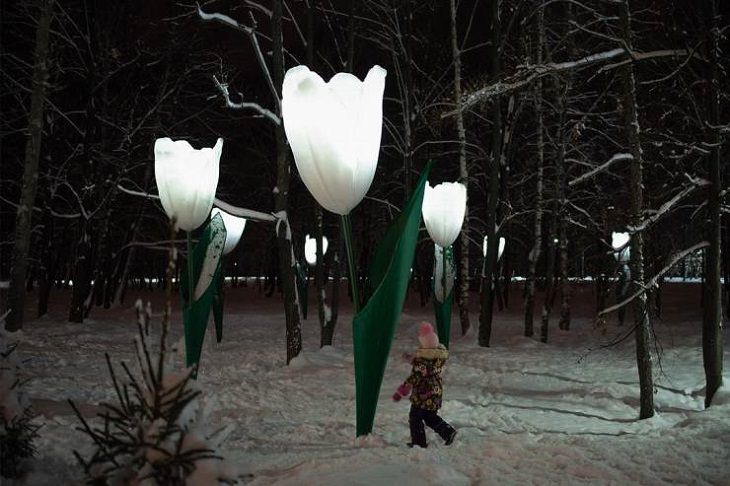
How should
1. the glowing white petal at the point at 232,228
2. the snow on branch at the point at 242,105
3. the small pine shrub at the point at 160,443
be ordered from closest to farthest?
the small pine shrub at the point at 160,443 < the snow on branch at the point at 242,105 < the glowing white petal at the point at 232,228

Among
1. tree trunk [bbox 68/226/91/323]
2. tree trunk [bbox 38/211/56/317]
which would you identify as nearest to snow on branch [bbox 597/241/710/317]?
tree trunk [bbox 68/226/91/323]

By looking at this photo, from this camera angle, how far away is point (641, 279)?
7.98 meters

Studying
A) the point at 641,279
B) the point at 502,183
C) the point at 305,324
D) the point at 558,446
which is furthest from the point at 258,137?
the point at 558,446

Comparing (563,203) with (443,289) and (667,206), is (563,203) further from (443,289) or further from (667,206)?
(667,206)

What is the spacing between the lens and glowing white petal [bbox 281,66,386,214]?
5996mm

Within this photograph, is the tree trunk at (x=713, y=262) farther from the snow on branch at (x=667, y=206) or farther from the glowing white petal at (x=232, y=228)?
the glowing white petal at (x=232, y=228)

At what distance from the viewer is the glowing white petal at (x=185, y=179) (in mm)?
8938

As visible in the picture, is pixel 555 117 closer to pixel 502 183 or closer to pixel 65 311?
pixel 502 183

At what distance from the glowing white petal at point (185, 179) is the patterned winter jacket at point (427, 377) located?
4369 millimetres

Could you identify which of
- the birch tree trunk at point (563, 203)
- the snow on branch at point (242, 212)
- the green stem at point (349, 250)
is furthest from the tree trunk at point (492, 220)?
the green stem at point (349, 250)

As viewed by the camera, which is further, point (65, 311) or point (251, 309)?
point (251, 309)

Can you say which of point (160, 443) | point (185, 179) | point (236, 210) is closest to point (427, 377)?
point (160, 443)

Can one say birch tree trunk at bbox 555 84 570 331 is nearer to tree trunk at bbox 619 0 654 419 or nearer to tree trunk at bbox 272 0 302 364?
tree trunk at bbox 619 0 654 419

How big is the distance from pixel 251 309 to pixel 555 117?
50.8 ft
